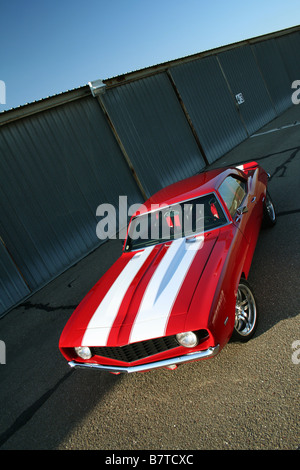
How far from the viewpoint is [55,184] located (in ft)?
29.1

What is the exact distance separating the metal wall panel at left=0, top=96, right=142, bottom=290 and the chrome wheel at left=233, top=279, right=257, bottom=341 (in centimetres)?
557

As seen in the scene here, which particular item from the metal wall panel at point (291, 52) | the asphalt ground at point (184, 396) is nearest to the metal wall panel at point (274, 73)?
the metal wall panel at point (291, 52)

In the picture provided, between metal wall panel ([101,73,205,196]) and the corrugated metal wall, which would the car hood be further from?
metal wall panel ([101,73,205,196])

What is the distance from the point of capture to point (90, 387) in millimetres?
3943

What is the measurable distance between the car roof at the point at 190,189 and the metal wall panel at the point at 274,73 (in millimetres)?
15543

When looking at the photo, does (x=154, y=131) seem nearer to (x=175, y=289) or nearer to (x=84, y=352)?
(x=175, y=289)

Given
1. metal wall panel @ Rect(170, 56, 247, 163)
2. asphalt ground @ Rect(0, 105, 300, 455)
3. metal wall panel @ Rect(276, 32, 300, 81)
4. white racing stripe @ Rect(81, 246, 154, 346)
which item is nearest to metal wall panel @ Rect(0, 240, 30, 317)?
asphalt ground @ Rect(0, 105, 300, 455)

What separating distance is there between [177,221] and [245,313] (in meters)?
1.36

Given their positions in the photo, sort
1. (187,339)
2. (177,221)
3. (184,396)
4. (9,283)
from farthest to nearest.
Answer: (9,283) < (177,221) < (184,396) < (187,339)

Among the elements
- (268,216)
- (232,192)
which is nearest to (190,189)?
(232,192)

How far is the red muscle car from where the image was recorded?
308 centimetres
